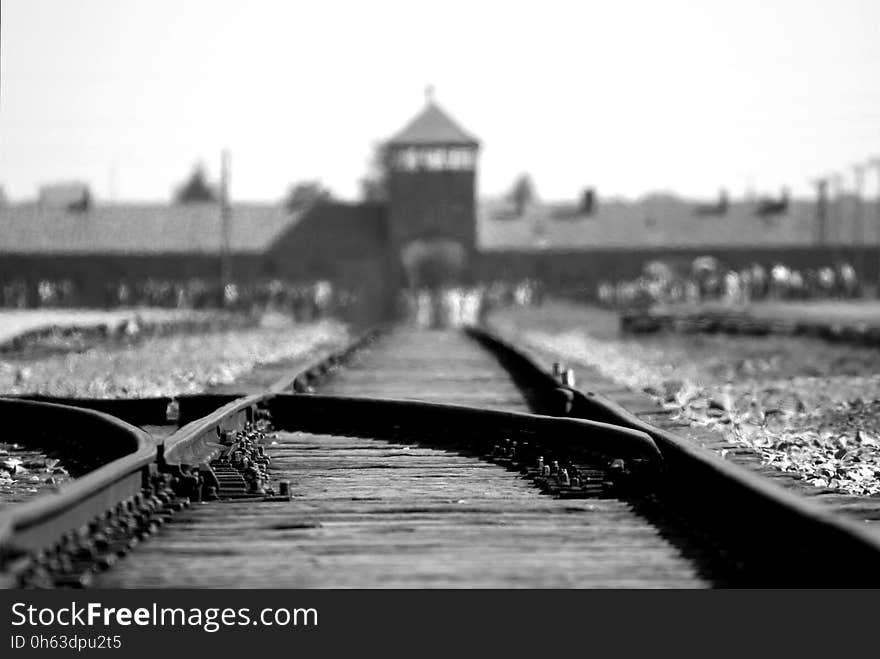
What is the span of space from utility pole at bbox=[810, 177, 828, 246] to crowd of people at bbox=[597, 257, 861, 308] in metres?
1.94

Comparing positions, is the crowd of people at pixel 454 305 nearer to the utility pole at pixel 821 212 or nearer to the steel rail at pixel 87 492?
the utility pole at pixel 821 212

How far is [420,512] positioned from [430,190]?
64557mm

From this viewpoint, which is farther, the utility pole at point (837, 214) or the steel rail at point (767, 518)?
the utility pole at point (837, 214)

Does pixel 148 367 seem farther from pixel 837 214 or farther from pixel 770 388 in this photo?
pixel 837 214

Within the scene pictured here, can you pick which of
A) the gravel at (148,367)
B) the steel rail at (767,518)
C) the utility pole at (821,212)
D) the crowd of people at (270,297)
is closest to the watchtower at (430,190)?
the crowd of people at (270,297)

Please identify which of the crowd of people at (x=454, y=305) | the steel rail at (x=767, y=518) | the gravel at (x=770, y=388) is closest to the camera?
the steel rail at (x=767, y=518)

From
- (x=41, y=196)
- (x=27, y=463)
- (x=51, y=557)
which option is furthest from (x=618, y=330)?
(x=41, y=196)

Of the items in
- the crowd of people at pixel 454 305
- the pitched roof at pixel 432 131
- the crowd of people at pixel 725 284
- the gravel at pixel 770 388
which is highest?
the pitched roof at pixel 432 131

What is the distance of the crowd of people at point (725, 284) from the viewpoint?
223ft

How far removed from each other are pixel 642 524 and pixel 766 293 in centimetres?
6825

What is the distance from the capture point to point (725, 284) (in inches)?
2844

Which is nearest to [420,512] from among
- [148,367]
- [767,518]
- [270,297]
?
[767,518]

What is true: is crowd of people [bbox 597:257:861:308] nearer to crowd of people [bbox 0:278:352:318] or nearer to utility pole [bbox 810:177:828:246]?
Answer: utility pole [bbox 810:177:828:246]
